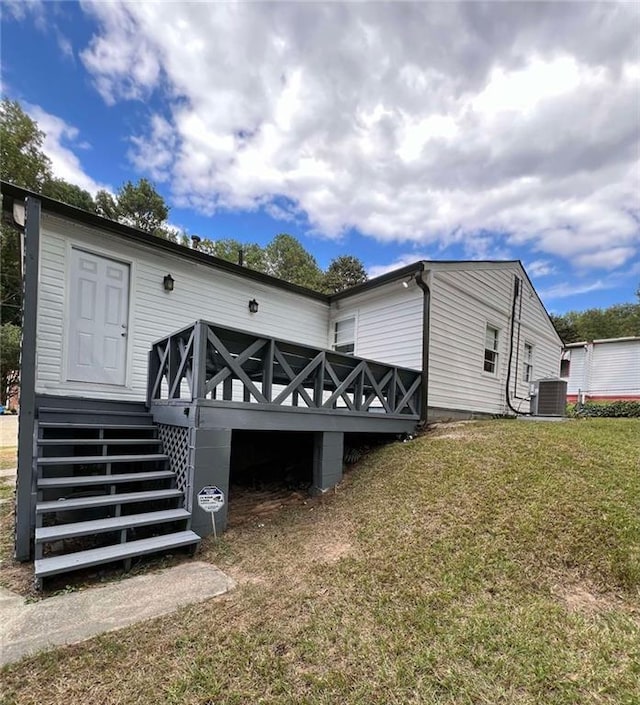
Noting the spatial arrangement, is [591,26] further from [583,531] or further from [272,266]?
[272,266]

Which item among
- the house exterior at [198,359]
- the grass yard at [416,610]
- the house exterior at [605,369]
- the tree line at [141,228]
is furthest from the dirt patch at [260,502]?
the house exterior at [605,369]

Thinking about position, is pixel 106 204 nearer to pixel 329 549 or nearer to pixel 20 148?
pixel 20 148

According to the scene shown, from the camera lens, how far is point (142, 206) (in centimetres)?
2319

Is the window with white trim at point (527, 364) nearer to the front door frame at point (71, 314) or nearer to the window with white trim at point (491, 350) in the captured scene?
the window with white trim at point (491, 350)

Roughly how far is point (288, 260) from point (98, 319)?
22290 mm

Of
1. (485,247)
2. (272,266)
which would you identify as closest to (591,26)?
(485,247)

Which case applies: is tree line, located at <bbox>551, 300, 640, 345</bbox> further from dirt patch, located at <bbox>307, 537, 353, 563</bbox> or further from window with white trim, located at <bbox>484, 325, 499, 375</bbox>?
dirt patch, located at <bbox>307, 537, 353, 563</bbox>

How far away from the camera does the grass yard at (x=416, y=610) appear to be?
1806 millimetres

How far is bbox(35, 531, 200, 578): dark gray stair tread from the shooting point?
269 cm

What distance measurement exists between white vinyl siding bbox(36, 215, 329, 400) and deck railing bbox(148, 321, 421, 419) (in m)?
0.91

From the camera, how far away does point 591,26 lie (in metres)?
5.52

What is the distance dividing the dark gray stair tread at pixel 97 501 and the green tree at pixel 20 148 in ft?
66.3

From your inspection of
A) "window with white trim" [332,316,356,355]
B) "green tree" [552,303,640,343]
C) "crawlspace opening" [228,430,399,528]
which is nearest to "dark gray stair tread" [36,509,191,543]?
"crawlspace opening" [228,430,399,528]

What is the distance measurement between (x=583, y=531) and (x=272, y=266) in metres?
26.1
